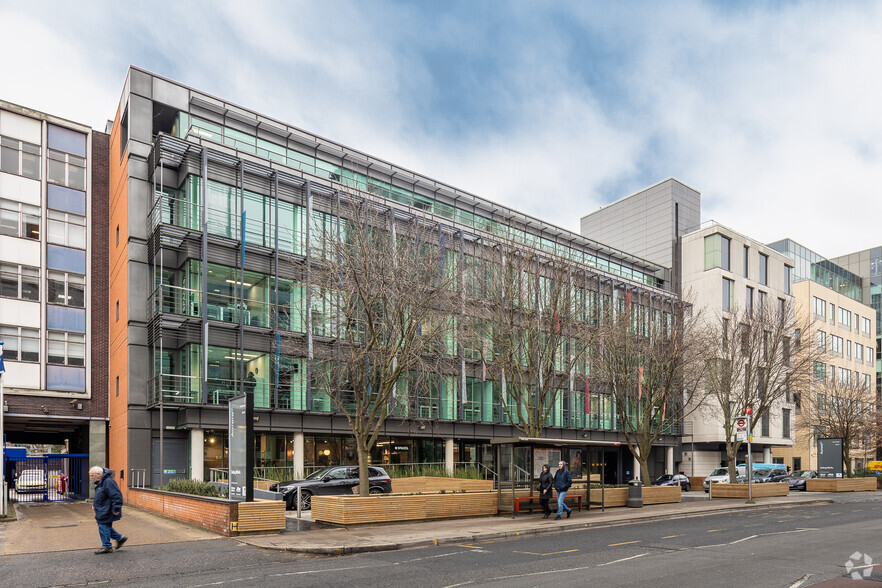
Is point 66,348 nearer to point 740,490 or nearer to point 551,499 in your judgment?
point 551,499

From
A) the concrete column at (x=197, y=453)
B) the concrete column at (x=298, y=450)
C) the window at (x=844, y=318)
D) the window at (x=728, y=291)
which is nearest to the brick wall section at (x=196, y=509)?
the concrete column at (x=197, y=453)

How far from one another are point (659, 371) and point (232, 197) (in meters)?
20.0

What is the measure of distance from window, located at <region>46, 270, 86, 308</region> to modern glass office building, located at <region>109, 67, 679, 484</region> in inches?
54.8

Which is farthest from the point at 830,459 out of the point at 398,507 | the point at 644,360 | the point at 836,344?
the point at 836,344

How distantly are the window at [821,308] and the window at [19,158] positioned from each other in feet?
228

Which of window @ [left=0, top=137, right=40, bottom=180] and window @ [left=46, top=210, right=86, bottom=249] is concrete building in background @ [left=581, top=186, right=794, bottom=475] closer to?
window @ [left=46, top=210, right=86, bottom=249]

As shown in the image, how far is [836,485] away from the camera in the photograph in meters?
39.2

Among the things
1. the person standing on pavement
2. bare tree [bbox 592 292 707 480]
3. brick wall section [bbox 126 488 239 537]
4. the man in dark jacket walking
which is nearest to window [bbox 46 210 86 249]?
brick wall section [bbox 126 488 239 537]

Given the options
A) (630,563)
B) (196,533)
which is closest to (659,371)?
(630,563)

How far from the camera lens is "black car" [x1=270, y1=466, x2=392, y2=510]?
22.0m

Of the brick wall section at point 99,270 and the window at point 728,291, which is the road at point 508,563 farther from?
the window at point 728,291

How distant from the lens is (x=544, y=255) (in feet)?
88.7

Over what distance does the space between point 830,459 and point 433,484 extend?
84.2 ft

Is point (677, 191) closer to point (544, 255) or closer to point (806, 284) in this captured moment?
point (806, 284)
